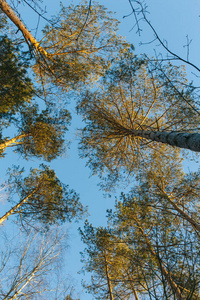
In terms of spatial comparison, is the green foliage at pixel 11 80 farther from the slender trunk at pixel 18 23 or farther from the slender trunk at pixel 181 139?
the slender trunk at pixel 181 139

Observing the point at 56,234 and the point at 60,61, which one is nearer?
the point at 60,61

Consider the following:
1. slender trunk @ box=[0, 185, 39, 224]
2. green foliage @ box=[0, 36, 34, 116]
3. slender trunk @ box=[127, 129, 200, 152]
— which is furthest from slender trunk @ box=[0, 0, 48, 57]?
slender trunk @ box=[0, 185, 39, 224]

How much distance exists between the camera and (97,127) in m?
8.09

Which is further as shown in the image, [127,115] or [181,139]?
[127,115]

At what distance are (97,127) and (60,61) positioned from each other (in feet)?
9.11

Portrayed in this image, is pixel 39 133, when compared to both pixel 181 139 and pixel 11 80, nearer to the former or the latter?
pixel 11 80

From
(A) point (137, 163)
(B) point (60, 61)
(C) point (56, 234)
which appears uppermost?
(B) point (60, 61)

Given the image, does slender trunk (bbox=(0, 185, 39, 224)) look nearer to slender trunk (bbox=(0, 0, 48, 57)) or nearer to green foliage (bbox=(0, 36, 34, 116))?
green foliage (bbox=(0, 36, 34, 116))

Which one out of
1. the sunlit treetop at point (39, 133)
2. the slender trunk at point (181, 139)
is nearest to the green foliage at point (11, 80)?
the sunlit treetop at point (39, 133)

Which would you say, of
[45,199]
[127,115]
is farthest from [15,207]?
[127,115]

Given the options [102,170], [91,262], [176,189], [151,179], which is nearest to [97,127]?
[102,170]

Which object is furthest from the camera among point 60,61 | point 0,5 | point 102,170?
point 102,170

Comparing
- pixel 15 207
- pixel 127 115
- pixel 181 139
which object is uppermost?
pixel 127 115

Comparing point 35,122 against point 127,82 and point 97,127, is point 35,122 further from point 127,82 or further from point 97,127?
point 127,82
